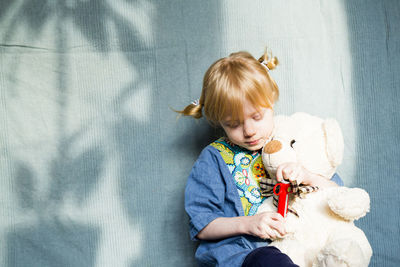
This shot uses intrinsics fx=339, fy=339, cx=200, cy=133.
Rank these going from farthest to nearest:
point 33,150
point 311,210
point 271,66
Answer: point 33,150, point 271,66, point 311,210

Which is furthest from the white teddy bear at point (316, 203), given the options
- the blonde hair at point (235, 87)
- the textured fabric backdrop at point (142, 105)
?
the textured fabric backdrop at point (142, 105)

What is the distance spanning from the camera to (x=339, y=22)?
1.07m

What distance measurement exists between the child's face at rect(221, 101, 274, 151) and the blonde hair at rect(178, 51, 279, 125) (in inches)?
0.5

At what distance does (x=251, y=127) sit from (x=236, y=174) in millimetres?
157

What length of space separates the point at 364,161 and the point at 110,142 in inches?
31.1

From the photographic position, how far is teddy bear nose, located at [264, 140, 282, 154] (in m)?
0.77

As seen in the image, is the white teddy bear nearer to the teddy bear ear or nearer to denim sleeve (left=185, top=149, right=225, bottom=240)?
the teddy bear ear

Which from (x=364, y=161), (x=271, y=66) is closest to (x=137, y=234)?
(x=271, y=66)

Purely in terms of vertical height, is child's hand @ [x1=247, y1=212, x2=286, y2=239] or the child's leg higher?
child's hand @ [x1=247, y1=212, x2=286, y2=239]

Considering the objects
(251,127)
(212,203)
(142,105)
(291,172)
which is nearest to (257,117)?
(251,127)

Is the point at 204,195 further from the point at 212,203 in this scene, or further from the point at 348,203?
the point at 348,203

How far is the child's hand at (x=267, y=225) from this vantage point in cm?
73

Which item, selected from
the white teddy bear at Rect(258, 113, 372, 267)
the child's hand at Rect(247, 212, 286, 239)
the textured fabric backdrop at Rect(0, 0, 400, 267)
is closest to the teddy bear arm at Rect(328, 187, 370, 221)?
the white teddy bear at Rect(258, 113, 372, 267)

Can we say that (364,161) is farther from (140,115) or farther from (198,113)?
(140,115)
